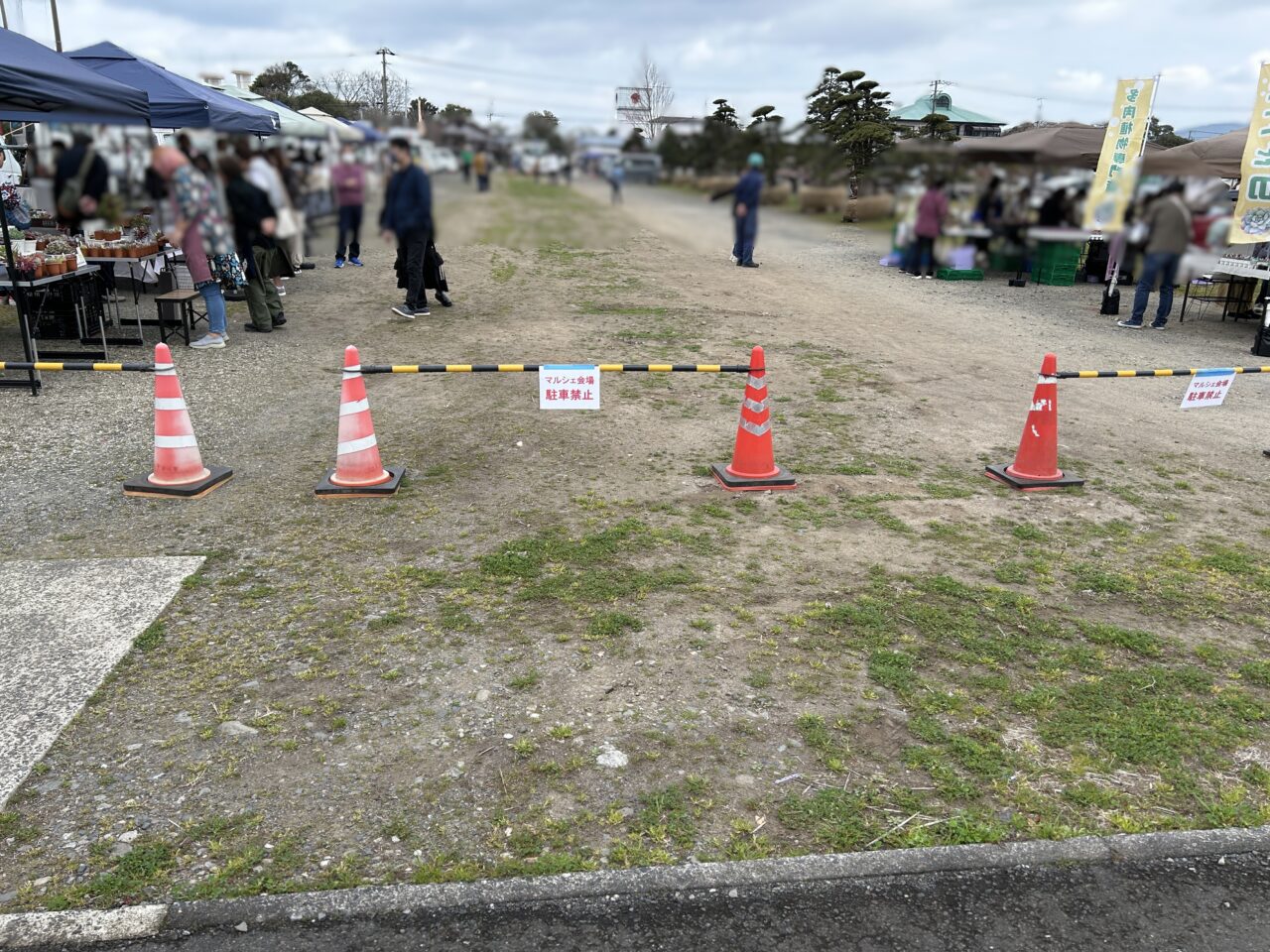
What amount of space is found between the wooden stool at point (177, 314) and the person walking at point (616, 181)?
9.17 m

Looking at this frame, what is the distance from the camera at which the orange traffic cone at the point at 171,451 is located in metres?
5.60

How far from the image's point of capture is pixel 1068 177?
2.09m

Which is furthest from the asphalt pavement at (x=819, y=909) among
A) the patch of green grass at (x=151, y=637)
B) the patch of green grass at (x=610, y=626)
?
the patch of green grass at (x=151, y=637)

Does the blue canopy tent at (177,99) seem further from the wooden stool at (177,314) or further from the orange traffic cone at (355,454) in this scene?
the wooden stool at (177,314)

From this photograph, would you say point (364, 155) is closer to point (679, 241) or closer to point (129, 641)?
point (679, 241)

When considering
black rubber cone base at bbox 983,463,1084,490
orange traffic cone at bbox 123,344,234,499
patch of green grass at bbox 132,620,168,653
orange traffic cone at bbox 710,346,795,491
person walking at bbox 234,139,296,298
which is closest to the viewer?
person walking at bbox 234,139,296,298

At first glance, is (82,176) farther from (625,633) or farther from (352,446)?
(352,446)

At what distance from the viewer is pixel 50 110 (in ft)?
18.9

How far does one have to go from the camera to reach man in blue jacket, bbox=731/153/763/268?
196 centimetres

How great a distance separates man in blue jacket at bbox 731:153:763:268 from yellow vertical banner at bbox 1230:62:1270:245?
1.52 metres

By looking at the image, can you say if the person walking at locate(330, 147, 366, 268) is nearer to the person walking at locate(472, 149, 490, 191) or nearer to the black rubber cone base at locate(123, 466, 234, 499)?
the person walking at locate(472, 149, 490, 191)

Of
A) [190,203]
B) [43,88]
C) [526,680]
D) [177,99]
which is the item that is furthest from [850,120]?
[43,88]

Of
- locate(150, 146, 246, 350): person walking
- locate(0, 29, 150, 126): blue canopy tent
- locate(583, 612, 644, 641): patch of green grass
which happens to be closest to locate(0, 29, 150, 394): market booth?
locate(0, 29, 150, 126): blue canopy tent

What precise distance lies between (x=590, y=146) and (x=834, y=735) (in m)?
2.51
